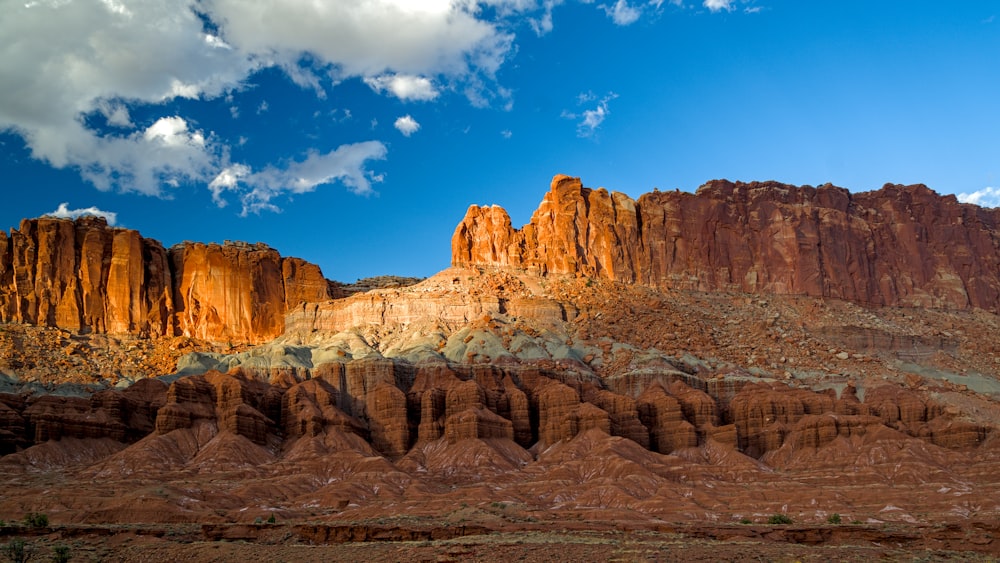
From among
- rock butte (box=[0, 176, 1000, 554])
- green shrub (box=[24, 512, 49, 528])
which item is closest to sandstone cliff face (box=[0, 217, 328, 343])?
rock butte (box=[0, 176, 1000, 554])

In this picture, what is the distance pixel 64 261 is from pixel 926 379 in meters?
91.7

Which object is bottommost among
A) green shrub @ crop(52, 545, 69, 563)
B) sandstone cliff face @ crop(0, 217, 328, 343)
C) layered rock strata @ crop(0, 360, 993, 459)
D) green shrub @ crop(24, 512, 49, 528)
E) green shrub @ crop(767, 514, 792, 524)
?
green shrub @ crop(767, 514, 792, 524)

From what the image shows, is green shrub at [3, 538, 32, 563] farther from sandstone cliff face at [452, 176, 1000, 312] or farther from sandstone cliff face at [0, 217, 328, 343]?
sandstone cliff face at [452, 176, 1000, 312]

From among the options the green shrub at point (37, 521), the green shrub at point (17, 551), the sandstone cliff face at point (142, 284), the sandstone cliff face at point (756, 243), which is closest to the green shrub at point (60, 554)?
the green shrub at point (17, 551)

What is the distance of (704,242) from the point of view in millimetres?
141375

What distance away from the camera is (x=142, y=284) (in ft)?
Result: 401

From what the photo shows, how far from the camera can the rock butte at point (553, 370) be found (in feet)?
261

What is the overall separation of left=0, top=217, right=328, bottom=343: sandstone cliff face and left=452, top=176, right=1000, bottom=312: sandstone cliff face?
2405 cm

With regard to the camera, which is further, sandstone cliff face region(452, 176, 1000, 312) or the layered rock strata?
sandstone cliff face region(452, 176, 1000, 312)

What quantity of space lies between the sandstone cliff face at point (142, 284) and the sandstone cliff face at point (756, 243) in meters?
24.0

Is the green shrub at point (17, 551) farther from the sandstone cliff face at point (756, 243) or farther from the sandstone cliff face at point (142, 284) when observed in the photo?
the sandstone cliff face at point (756, 243)

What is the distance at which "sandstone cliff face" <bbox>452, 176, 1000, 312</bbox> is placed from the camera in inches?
5379

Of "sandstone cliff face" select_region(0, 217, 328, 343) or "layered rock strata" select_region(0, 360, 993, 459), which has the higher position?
"sandstone cliff face" select_region(0, 217, 328, 343)

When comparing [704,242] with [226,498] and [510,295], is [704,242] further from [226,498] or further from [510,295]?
[226,498]
